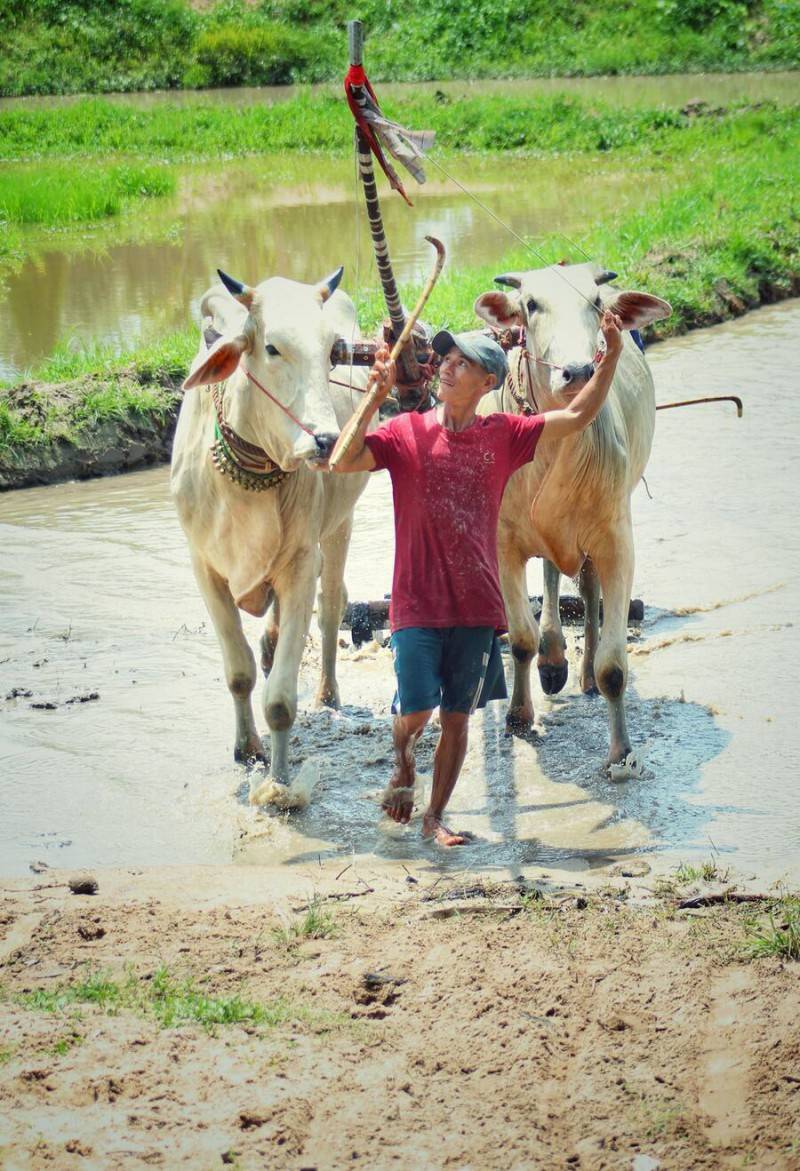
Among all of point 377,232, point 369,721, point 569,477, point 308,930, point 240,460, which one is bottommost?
point 369,721

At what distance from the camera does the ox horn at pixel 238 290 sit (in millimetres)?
4656

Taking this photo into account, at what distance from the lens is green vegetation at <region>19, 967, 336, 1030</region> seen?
339 centimetres

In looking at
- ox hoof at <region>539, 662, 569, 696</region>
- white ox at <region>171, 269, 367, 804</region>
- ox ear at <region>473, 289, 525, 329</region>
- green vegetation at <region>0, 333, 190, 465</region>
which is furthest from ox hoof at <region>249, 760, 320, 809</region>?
green vegetation at <region>0, 333, 190, 465</region>

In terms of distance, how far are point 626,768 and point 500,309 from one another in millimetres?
1690

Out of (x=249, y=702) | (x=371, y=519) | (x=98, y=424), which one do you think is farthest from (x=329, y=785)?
(x=98, y=424)

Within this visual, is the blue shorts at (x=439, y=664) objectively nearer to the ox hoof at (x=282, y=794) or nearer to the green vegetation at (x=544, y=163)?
the ox hoof at (x=282, y=794)

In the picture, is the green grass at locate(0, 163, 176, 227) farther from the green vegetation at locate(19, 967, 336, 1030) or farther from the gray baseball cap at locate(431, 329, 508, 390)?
the green vegetation at locate(19, 967, 336, 1030)

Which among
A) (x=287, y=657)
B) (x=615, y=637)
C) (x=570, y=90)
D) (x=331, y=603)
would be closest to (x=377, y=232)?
(x=287, y=657)

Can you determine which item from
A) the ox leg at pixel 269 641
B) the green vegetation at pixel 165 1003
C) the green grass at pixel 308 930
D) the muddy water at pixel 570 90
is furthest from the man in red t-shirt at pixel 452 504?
the muddy water at pixel 570 90

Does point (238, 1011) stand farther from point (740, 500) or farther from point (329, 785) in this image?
point (740, 500)

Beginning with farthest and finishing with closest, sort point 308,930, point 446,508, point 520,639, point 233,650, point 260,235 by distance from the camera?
point 260,235 → point 520,639 → point 233,650 → point 446,508 → point 308,930

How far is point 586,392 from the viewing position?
4508 millimetres

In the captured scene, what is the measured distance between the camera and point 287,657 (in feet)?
17.1

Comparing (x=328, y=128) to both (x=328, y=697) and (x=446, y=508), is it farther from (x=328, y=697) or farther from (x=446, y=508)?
(x=446, y=508)
